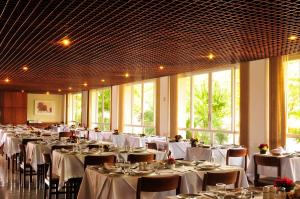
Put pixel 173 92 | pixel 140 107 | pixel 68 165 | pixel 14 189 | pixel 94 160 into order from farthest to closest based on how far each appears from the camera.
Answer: pixel 140 107, pixel 173 92, pixel 14 189, pixel 68 165, pixel 94 160

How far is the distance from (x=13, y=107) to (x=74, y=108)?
3771 mm

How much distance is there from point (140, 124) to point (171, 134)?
307 cm

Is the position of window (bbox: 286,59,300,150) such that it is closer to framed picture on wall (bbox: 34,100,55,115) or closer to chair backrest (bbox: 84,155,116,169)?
chair backrest (bbox: 84,155,116,169)

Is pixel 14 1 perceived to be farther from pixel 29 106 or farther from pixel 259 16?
pixel 29 106

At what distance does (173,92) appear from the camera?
39.9 feet

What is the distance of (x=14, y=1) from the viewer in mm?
4426

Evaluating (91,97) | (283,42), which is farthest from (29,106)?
(283,42)

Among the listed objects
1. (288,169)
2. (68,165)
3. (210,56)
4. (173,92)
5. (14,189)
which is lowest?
(14,189)

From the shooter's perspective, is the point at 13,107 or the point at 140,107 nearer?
the point at 140,107

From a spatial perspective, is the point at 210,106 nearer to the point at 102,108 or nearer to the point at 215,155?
the point at 215,155

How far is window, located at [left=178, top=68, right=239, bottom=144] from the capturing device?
1014 cm

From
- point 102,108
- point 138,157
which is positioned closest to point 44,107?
point 102,108

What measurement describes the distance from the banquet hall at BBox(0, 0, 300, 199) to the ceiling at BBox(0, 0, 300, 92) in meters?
0.02

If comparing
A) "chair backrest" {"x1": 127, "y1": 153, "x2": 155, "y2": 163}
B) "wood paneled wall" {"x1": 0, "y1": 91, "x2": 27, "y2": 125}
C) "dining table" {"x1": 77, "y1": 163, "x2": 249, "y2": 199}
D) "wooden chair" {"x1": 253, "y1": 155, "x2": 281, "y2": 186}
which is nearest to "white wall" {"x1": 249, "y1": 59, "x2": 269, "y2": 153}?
"wooden chair" {"x1": 253, "y1": 155, "x2": 281, "y2": 186}
